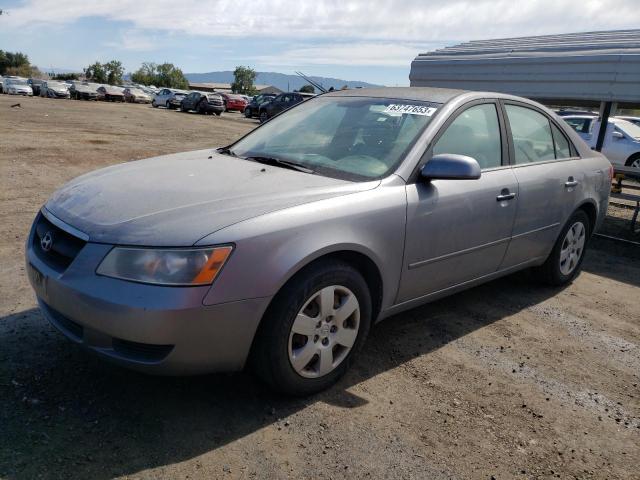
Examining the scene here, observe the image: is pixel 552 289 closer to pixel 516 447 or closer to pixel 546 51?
pixel 516 447

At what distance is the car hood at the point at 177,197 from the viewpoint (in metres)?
2.46

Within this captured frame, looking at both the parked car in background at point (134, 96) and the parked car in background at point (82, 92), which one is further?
the parked car in background at point (134, 96)

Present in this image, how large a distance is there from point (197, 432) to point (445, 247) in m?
1.82

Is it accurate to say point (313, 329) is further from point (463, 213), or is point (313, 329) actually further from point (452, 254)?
point (463, 213)

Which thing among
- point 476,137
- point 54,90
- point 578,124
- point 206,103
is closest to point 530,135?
point 476,137

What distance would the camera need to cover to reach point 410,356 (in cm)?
346

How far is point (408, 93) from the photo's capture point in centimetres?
389

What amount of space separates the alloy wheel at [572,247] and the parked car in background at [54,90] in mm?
47104

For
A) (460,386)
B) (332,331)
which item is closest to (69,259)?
(332,331)

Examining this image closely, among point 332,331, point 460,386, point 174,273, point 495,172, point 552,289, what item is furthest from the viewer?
point 552,289

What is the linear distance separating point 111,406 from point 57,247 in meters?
0.82

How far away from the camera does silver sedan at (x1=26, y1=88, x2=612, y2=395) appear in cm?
238

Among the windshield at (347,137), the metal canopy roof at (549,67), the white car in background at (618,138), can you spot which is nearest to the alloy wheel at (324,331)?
the windshield at (347,137)

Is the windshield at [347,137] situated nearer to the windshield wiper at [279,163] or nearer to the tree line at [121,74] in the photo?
the windshield wiper at [279,163]
